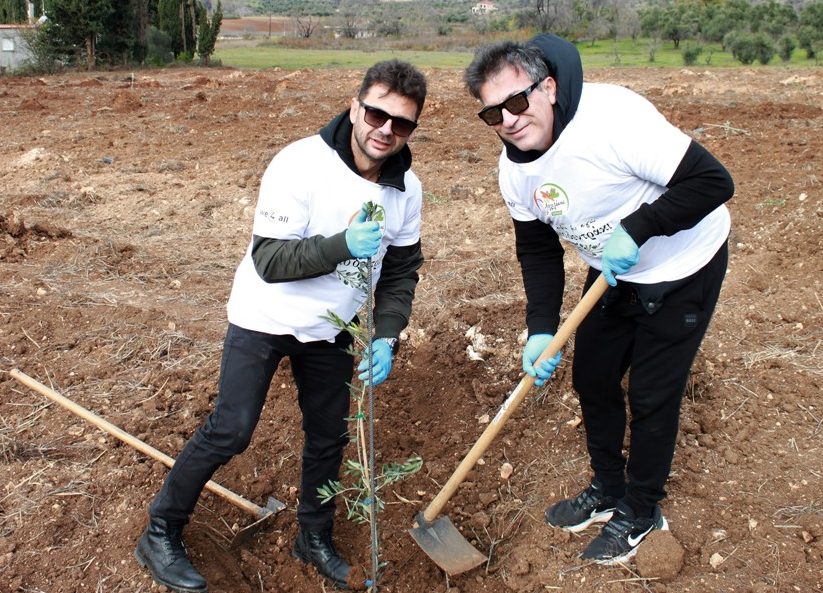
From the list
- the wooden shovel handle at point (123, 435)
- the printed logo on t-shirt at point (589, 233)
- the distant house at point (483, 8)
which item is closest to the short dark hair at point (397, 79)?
the printed logo on t-shirt at point (589, 233)

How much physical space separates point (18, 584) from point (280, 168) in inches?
73.2

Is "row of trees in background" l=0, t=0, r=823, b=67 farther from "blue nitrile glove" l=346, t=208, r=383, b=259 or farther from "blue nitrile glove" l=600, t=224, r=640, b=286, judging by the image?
"blue nitrile glove" l=346, t=208, r=383, b=259

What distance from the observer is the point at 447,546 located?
313 cm

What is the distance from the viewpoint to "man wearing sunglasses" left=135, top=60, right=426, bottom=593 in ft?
8.13

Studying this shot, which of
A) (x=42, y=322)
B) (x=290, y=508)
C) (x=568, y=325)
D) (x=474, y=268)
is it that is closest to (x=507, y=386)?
(x=290, y=508)

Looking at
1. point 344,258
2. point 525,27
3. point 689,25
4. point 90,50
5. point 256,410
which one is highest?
point 689,25

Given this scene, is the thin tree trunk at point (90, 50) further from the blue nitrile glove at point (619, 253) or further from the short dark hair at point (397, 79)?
the blue nitrile glove at point (619, 253)

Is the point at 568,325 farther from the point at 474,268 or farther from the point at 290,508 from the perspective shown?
the point at 474,268

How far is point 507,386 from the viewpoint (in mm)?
4172

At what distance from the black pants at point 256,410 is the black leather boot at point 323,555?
0.18 m

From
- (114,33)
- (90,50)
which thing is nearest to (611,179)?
(90,50)

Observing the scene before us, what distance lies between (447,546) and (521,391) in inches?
31.0

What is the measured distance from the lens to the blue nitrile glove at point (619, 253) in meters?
2.36

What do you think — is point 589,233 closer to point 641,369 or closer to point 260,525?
point 641,369
